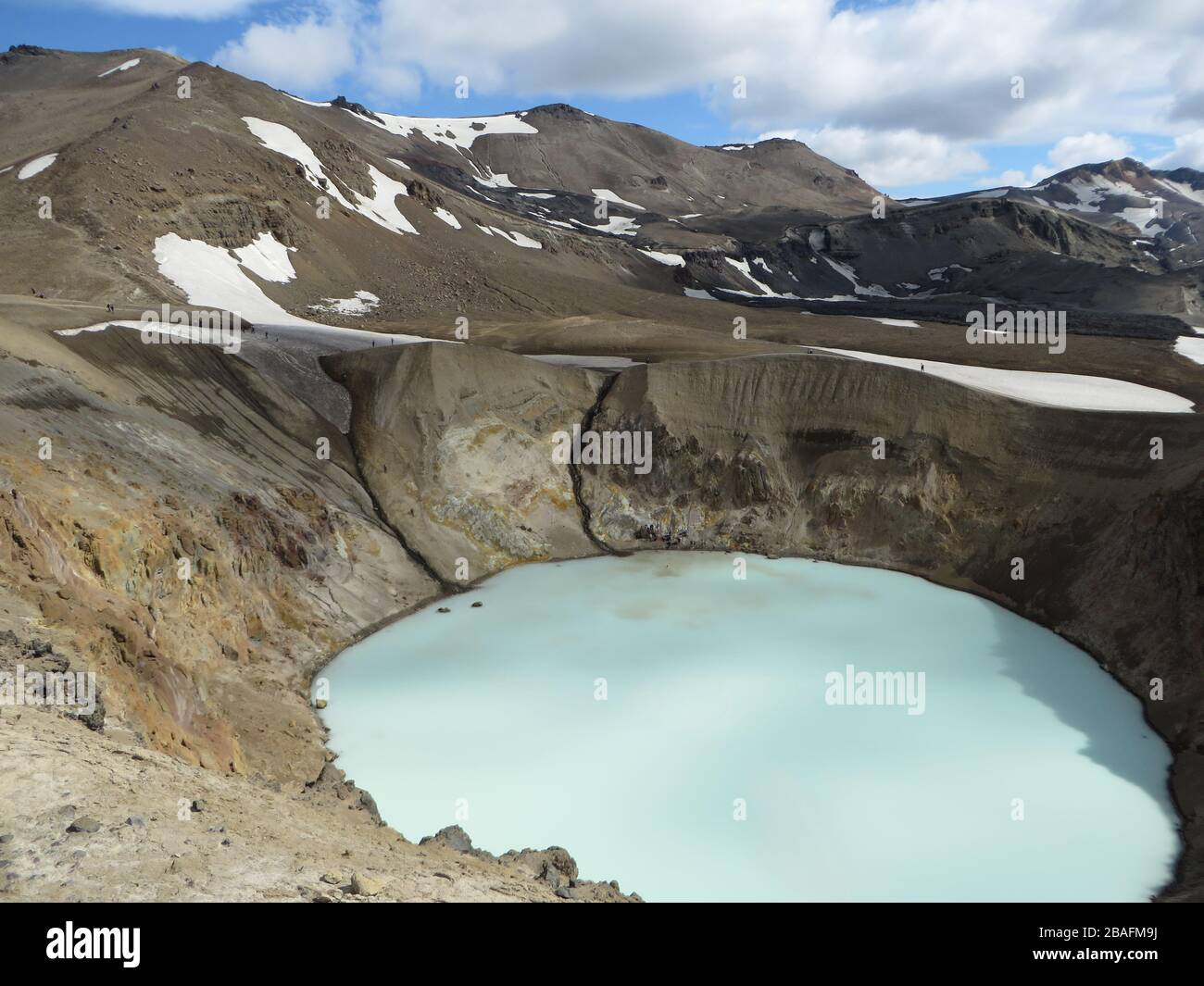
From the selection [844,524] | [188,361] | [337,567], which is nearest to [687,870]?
[337,567]

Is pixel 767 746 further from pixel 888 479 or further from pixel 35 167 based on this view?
pixel 35 167

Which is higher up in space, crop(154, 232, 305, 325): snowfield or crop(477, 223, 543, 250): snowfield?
crop(477, 223, 543, 250): snowfield

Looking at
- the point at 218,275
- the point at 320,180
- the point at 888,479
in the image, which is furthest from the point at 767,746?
the point at 320,180

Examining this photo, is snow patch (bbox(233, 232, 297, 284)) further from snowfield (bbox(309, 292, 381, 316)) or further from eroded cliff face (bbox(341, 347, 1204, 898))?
eroded cliff face (bbox(341, 347, 1204, 898))

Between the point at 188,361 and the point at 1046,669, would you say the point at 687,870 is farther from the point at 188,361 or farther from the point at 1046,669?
the point at 188,361

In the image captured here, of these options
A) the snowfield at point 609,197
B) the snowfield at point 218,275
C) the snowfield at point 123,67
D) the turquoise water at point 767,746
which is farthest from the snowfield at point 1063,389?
the snowfield at point 609,197

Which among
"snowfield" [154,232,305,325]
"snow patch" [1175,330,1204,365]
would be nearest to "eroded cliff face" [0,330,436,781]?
"snowfield" [154,232,305,325]

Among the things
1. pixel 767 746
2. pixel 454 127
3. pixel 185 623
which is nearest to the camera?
pixel 767 746
